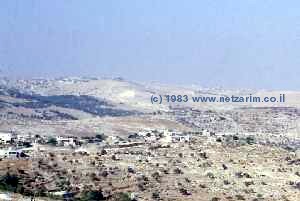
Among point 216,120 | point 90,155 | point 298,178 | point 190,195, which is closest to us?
point 190,195

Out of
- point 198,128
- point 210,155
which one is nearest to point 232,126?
point 198,128

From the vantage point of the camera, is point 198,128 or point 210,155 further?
point 198,128

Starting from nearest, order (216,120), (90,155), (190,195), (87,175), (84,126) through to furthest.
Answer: (190,195)
(87,175)
(90,155)
(84,126)
(216,120)

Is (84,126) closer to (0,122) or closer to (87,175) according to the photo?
(0,122)

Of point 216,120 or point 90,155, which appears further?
point 216,120

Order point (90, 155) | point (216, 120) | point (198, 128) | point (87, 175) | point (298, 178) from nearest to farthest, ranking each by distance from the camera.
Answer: point (87, 175) < point (298, 178) < point (90, 155) < point (198, 128) < point (216, 120)

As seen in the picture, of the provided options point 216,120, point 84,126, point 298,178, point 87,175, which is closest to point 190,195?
point 87,175

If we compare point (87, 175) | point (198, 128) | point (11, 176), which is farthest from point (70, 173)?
point (198, 128)

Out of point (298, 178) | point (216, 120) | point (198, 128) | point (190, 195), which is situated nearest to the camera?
point (190, 195)

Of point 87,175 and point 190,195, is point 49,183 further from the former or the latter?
point 190,195
